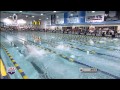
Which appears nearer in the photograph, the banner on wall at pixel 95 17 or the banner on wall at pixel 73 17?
the banner on wall at pixel 95 17

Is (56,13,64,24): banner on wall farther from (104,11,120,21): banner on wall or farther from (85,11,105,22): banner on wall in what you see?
(104,11,120,21): banner on wall

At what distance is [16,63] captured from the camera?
17.6ft

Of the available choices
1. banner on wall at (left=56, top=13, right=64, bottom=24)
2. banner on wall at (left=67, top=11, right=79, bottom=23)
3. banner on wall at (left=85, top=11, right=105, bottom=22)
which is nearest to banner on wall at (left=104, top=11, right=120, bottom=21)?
banner on wall at (left=85, top=11, right=105, bottom=22)

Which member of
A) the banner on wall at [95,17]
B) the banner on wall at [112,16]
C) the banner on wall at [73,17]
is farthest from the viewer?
the banner on wall at [73,17]

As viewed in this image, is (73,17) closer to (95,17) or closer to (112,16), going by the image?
(95,17)

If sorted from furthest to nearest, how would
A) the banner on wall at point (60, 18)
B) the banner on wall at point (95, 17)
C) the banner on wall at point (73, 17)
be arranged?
the banner on wall at point (60, 18) < the banner on wall at point (73, 17) < the banner on wall at point (95, 17)

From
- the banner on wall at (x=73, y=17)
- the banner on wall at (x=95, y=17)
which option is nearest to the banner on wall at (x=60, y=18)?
the banner on wall at (x=73, y=17)

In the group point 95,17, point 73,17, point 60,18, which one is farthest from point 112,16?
point 60,18

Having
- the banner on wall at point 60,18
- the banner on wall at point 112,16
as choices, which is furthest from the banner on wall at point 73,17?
the banner on wall at point 112,16

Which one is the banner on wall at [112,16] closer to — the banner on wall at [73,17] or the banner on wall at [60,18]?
the banner on wall at [73,17]
